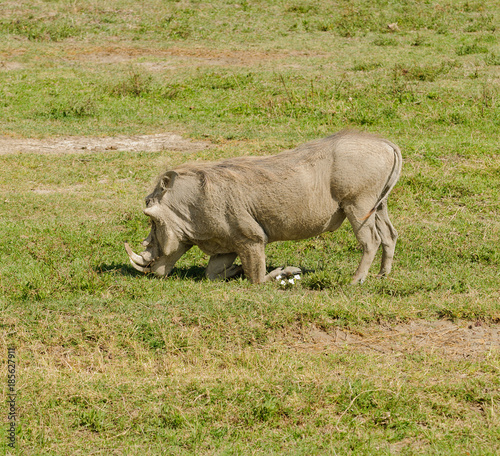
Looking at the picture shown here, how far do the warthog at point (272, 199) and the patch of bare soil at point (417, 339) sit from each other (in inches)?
43.5

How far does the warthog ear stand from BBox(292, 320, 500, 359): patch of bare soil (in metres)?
1.96

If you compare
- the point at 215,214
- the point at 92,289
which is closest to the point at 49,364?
the point at 92,289

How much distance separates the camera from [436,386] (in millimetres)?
4617

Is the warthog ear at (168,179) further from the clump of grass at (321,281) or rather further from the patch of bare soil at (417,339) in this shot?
the patch of bare soil at (417,339)

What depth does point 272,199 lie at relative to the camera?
253 inches

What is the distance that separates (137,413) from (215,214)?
2382mm

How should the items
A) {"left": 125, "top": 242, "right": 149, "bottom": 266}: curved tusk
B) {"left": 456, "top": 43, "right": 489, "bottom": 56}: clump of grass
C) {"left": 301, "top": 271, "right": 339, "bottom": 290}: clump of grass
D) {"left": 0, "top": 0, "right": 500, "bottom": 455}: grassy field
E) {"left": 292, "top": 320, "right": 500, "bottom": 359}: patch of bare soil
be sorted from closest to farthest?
{"left": 0, "top": 0, "right": 500, "bottom": 455}: grassy field < {"left": 292, "top": 320, "right": 500, "bottom": 359}: patch of bare soil < {"left": 301, "top": 271, "right": 339, "bottom": 290}: clump of grass < {"left": 125, "top": 242, "right": 149, "bottom": 266}: curved tusk < {"left": 456, "top": 43, "right": 489, "bottom": 56}: clump of grass

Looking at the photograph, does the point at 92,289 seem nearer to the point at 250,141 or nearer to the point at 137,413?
the point at 137,413

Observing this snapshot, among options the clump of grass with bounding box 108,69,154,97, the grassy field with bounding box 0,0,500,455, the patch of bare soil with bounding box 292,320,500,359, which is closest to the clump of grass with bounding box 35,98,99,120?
the grassy field with bounding box 0,0,500,455

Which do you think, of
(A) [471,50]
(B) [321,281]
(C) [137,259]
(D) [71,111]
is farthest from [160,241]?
(A) [471,50]

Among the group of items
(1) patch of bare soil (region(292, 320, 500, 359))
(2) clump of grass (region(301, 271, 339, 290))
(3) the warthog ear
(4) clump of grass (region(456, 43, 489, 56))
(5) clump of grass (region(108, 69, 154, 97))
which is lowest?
(2) clump of grass (region(301, 271, 339, 290))

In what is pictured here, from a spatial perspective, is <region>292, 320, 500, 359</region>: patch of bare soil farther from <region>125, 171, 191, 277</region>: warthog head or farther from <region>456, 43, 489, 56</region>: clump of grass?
<region>456, 43, 489, 56</region>: clump of grass

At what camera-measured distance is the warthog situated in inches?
252

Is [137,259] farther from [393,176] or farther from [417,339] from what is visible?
[417,339]
